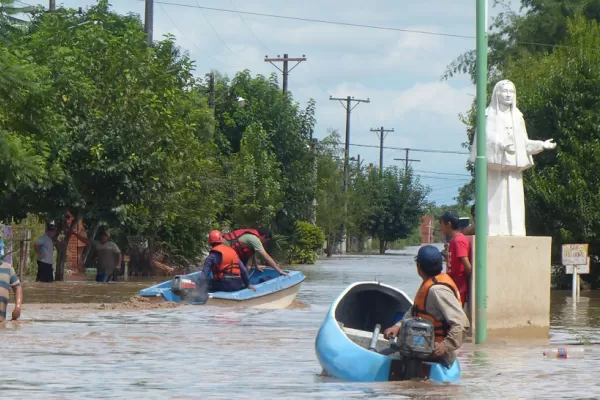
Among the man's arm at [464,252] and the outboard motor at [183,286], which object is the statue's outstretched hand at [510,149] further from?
the outboard motor at [183,286]

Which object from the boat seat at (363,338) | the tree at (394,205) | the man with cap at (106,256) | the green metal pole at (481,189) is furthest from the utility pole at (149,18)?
the tree at (394,205)

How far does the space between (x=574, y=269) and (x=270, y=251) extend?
99.3ft

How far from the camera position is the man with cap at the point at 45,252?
101 ft

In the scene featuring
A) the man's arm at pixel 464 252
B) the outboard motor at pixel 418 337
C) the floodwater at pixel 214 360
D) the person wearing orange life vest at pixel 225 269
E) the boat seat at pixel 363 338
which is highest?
the man's arm at pixel 464 252

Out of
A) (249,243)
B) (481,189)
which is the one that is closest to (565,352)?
(481,189)

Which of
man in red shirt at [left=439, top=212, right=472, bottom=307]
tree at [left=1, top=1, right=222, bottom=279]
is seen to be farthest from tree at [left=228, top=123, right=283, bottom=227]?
man in red shirt at [left=439, top=212, right=472, bottom=307]

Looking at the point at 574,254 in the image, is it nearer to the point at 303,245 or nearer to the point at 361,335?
the point at 361,335

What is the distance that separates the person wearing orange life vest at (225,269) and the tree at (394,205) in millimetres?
82166

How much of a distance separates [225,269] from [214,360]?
8.24 metres

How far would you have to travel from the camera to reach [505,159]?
16.5 metres

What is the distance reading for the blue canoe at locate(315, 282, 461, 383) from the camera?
11531 millimetres

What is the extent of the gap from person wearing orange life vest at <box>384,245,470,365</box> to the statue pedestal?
17.3 feet

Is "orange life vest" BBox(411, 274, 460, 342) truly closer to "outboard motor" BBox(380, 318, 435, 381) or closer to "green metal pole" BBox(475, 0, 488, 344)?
"outboard motor" BBox(380, 318, 435, 381)

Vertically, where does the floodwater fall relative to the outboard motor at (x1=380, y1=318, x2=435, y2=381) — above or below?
below
